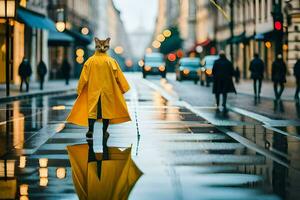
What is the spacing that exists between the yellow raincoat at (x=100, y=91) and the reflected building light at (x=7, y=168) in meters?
2.91

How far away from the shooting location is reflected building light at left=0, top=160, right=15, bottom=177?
7.82 meters

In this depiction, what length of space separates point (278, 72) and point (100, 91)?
652 inches

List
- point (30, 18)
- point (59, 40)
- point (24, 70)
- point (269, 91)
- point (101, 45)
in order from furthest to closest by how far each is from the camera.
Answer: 1. point (59, 40)
2. point (30, 18)
3. point (269, 91)
4. point (24, 70)
5. point (101, 45)

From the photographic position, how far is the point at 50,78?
62.2 metres

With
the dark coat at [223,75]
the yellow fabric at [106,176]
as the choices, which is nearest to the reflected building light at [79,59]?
the dark coat at [223,75]

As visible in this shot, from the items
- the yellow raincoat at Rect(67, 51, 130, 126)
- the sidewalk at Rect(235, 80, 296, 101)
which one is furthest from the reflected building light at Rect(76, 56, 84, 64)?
the yellow raincoat at Rect(67, 51, 130, 126)

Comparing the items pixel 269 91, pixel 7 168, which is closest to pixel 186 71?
pixel 269 91

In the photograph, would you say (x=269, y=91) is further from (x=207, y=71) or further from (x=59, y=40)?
(x=59, y=40)

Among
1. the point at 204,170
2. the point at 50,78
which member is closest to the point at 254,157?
the point at 204,170

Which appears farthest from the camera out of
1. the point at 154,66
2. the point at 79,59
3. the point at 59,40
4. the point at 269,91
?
the point at 79,59

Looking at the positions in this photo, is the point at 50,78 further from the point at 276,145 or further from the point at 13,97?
the point at 276,145

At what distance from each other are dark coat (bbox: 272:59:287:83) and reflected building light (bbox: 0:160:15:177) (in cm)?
1938

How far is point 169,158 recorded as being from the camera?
9156 mm

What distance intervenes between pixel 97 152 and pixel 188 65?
47539mm
